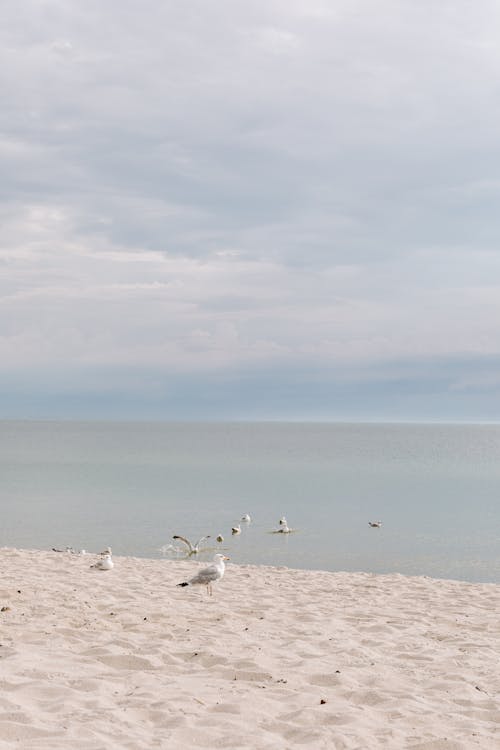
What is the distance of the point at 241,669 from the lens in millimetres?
7984

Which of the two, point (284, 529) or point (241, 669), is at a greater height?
point (241, 669)

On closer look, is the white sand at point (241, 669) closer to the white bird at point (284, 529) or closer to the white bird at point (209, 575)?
the white bird at point (209, 575)

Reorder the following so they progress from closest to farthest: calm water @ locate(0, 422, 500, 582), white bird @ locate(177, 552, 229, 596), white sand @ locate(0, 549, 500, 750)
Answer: white sand @ locate(0, 549, 500, 750) → white bird @ locate(177, 552, 229, 596) → calm water @ locate(0, 422, 500, 582)

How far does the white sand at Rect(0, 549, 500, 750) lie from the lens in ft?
19.9

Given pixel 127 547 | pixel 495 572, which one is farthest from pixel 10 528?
pixel 495 572

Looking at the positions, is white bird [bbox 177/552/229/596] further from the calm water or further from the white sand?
the calm water

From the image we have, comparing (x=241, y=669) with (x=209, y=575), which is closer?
(x=241, y=669)

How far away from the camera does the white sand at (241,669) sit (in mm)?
6051

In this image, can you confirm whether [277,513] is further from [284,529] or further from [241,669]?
[241,669]

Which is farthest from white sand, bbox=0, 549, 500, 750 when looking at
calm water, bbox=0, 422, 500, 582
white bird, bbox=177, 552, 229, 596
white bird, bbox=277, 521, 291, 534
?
white bird, bbox=277, 521, 291, 534

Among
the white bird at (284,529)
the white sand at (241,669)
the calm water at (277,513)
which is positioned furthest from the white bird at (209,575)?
the white bird at (284,529)

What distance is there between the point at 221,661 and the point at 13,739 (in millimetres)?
3287

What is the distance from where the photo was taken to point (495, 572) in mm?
23531

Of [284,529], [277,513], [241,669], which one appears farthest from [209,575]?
[277,513]
